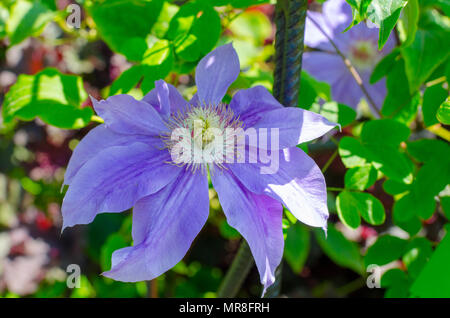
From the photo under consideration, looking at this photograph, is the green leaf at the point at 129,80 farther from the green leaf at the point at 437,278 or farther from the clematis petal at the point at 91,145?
the green leaf at the point at 437,278

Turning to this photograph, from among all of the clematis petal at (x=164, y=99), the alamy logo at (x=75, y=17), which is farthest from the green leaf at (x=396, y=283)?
the alamy logo at (x=75, y=17)

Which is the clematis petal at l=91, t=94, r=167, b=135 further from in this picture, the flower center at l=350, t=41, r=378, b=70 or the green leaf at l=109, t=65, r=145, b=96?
the flower center at l=350, t=41, r=378, b=70

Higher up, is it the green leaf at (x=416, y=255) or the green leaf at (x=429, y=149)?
the green leaf at (x=429, y=149)

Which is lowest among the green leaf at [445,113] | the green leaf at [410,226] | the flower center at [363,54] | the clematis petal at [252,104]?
the green leaf at [410,226]

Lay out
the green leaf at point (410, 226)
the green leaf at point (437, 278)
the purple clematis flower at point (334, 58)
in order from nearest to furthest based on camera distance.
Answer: the green leaf at point (437, 278) < the green leaf at point (410, 226) < the purple clematis flower at point (334, 58)

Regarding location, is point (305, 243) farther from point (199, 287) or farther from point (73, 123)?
point (73, 123)

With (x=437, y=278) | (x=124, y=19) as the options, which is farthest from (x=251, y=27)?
(x=437, y=278)
